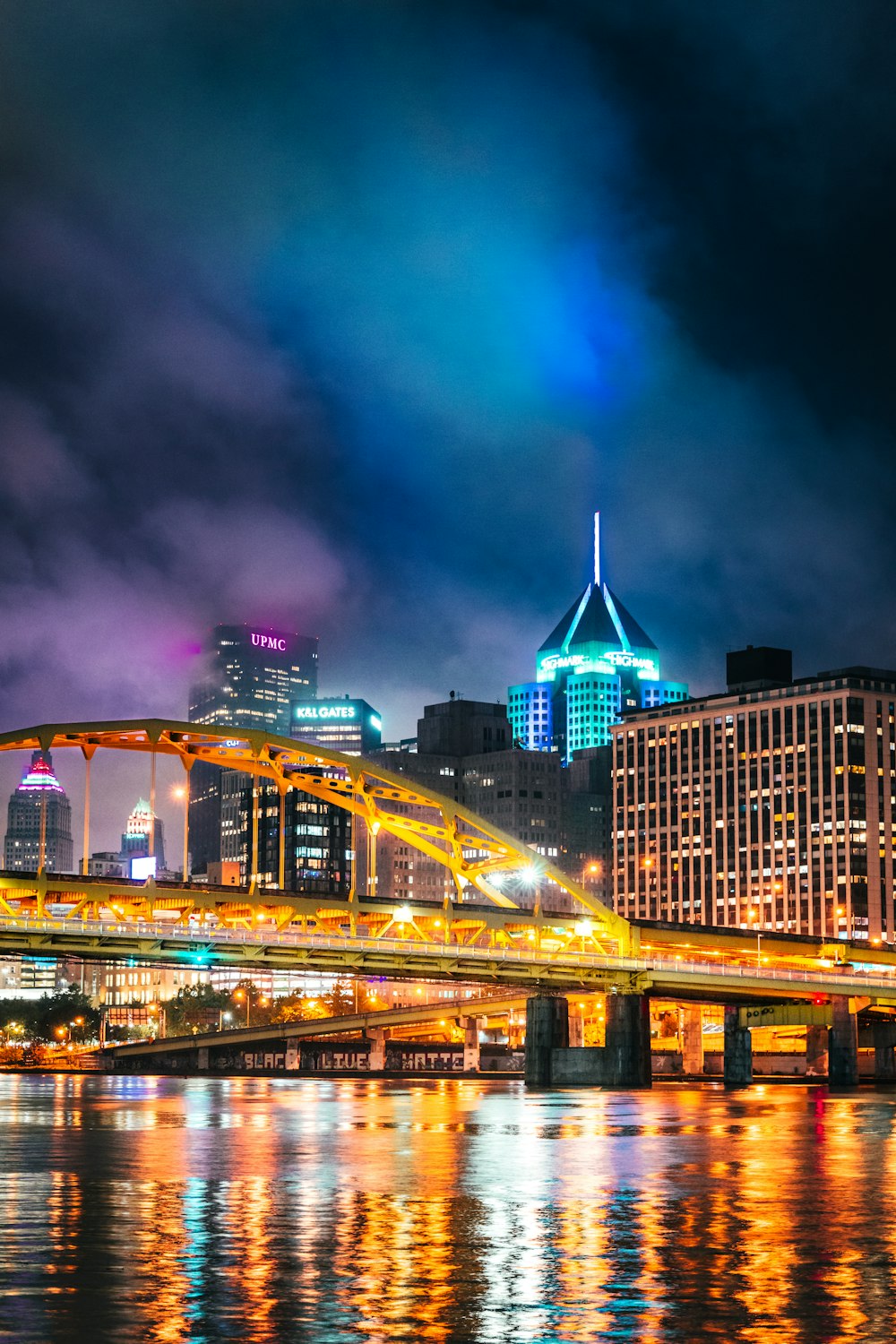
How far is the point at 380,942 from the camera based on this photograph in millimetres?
124500

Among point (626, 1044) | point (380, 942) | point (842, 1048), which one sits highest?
point (380, 942)

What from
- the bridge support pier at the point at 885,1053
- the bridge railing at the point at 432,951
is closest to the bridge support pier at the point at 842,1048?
the bridge railing at the point at 432,951

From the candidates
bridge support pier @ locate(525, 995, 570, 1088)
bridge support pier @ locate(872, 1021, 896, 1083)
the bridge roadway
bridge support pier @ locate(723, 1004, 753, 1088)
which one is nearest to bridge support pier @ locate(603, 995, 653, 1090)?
the bridge roadway

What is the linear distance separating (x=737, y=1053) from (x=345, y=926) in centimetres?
3900

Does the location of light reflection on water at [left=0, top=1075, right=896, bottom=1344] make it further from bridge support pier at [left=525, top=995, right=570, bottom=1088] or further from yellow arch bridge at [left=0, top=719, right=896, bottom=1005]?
bridge support pier at [left=525, top=995, right=570, bottom=1088]

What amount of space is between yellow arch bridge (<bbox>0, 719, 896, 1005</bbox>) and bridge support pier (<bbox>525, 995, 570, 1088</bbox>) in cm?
228

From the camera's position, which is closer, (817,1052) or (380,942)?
(380,942)

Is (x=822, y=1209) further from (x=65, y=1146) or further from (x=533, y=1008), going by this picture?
(x=533, y=1008)

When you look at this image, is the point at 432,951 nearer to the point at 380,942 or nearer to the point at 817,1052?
the point at 380,942

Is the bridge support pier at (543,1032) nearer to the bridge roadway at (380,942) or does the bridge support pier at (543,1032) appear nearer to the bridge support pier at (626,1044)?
the bridge roadway at (380,942)

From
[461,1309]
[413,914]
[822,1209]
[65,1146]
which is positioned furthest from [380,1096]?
[461,1309]

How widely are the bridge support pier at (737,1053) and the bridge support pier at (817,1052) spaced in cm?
2847

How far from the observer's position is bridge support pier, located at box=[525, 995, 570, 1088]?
141 meters

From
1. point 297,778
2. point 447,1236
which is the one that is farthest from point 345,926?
point 447,1236
